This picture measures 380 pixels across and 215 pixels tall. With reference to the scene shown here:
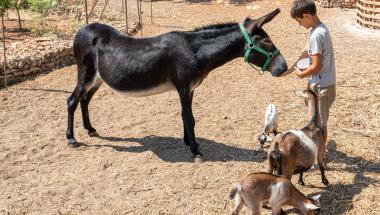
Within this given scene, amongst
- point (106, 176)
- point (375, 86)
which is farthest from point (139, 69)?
point (375, 86)

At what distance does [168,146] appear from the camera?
6.91 m

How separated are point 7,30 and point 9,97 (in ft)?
16.8

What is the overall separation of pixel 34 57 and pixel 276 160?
745 centimetres

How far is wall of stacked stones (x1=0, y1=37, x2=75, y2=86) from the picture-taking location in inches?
393

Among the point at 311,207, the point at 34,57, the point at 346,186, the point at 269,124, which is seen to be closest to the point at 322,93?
the point at 346,186

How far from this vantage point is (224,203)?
523 cm

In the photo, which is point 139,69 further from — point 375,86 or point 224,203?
point 375,86

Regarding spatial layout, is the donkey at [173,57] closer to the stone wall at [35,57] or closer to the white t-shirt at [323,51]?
the white t-shirt at [323,51]

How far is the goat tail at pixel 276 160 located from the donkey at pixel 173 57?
4.87 ft

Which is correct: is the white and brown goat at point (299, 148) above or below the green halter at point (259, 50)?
below

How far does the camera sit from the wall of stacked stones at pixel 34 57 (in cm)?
998

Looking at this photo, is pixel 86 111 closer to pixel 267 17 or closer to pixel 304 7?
pixel 267 17

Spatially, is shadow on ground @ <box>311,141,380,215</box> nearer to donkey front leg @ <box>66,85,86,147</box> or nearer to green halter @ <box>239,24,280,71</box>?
green halter @ <box>239,24,280,71</box>

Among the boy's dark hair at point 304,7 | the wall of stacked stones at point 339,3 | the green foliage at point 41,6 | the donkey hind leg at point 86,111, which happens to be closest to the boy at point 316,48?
the boy's dark hair at point 304,7
